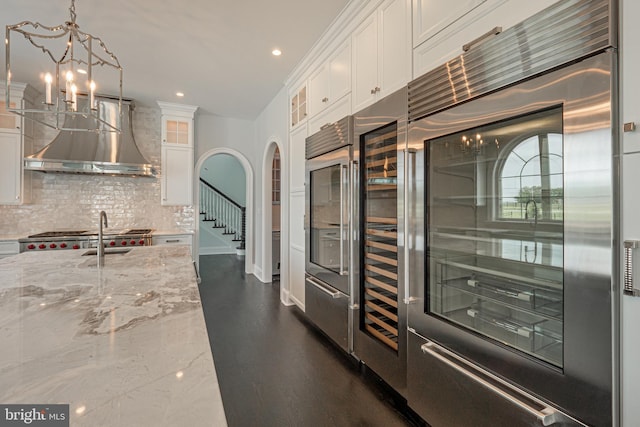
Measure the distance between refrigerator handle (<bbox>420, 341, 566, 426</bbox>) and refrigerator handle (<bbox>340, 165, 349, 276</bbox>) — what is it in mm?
977

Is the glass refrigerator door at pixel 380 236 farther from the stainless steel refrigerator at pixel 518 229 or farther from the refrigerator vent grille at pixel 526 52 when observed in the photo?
the refrigerator vent grille at pixel 526 52

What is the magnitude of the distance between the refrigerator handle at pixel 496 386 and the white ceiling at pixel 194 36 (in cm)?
260

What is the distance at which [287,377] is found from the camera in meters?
2.35

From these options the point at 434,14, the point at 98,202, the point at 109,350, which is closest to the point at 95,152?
the point at 98,202

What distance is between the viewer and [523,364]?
1.23 m

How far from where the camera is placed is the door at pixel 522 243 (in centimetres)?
101

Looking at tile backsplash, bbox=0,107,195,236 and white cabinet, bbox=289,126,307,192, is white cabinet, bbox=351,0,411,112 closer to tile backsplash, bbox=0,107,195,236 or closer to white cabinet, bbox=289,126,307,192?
white cabinet, bbox=289,126,307,192

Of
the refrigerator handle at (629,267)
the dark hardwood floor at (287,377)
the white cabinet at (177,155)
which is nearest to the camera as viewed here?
the refrigerator handle at (629,267)

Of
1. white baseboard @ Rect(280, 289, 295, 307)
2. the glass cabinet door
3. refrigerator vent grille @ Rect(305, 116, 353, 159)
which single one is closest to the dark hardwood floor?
white baseboard @ Rect(280, 289, 295, 307)

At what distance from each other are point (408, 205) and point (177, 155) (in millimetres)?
4502

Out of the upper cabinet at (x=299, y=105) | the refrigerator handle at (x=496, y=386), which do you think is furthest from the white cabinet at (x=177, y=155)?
the refrigerator handle at (x=496, y=386)

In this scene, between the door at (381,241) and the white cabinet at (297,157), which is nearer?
the door at (381,241)

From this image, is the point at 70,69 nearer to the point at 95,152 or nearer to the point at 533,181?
the point at 533,181

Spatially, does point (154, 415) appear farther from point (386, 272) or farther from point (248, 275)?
point (248, 275)
